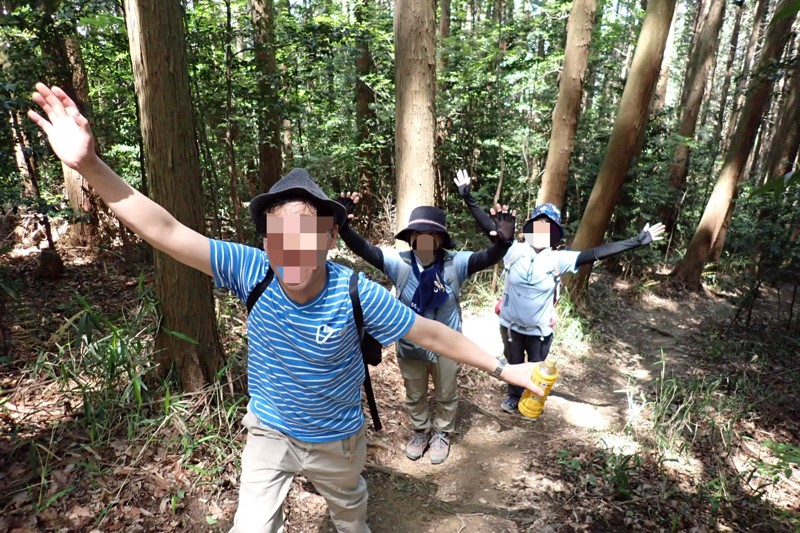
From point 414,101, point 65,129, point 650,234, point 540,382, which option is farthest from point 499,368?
point 414,101

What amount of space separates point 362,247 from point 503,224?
1.12m

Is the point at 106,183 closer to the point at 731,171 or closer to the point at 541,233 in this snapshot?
the point at 541,233

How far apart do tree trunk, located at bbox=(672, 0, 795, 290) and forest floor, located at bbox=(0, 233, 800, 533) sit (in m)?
5.44

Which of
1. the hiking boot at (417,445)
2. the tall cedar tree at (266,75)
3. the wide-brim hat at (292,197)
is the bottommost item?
the hiking boot at (417,445)

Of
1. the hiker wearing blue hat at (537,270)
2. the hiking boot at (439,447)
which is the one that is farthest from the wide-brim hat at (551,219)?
the hiking boot at (439,447)

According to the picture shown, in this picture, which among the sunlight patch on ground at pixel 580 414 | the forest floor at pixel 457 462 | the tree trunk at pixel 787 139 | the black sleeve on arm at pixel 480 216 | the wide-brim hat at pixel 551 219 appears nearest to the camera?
the forest floor at pixel 457 462

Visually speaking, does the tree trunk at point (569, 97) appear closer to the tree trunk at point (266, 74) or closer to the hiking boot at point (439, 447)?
the tree trunk at point (266, 74)

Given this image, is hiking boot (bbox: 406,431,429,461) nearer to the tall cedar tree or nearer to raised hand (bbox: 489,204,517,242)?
raised hand (bbox: 489,204,517,242)

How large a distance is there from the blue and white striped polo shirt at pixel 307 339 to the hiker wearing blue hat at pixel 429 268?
50.2 inches

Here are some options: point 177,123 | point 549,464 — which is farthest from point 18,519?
point 549,464

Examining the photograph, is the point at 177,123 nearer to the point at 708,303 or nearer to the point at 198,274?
the point at 198,274

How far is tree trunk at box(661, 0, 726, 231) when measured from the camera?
480 inches

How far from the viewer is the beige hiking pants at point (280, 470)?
2.11 m

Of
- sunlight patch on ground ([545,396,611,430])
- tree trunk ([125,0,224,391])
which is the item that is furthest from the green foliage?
sunlight patch on ground ([545,396,611,430])
